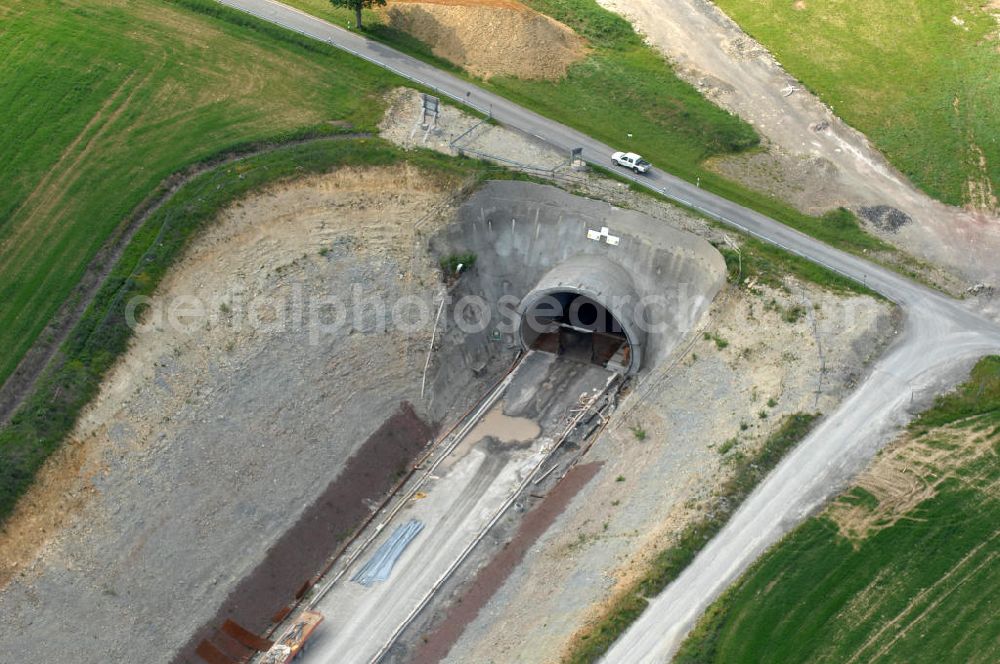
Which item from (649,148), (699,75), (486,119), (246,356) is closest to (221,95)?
(486,119)

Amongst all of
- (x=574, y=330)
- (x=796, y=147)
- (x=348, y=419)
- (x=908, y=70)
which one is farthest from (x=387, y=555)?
(x=908, y=70)

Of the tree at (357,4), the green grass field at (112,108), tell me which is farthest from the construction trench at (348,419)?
the tree at (357,4)

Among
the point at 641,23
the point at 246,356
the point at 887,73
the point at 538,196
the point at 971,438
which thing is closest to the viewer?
the point at 971,438

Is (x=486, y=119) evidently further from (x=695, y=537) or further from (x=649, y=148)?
(x=695, y=537)

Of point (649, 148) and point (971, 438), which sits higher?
point (649, 148)

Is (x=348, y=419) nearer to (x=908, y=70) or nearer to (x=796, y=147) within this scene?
(x=796, y=147)
